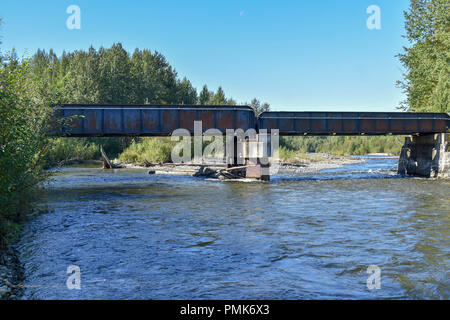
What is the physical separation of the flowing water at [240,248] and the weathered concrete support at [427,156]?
1646 centimetres

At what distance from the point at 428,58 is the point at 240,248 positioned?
4378 cm

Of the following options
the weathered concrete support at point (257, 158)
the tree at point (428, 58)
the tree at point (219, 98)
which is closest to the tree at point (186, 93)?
the tree at point (219, 98)

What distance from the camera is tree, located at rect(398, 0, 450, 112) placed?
41406 mm

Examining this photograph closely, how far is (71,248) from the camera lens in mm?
12008

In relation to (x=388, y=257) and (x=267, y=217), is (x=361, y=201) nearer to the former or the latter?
(x=267, y=217)

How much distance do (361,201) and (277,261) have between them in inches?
508

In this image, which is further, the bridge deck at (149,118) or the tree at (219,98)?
the tree at (219,98)

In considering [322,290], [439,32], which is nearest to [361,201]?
[322,290]

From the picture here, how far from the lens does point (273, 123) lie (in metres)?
37.1

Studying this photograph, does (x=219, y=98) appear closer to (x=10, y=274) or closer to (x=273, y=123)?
(x=273, y=123)

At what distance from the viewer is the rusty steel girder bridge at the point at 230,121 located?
111 feet

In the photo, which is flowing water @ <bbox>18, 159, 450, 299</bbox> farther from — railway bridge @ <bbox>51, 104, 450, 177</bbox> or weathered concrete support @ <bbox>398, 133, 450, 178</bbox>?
weathered concrete support @ <bbox>398, 133, 450, 178</bbox>

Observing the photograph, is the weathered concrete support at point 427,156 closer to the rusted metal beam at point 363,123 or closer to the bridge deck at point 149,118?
the rusted metal beam at point 363,123

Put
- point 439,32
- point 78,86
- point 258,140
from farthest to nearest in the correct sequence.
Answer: point 78,86 → point 439,32 → point 258,140
